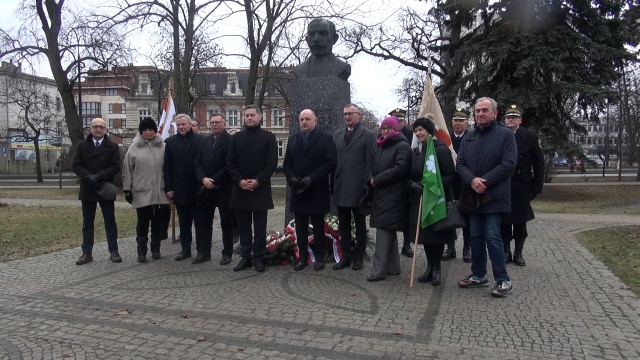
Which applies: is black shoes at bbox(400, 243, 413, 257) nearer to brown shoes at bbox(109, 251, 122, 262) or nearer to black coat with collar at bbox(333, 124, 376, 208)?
black coat with collar at bbox(333, 124, 376, 208)

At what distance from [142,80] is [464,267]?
57764 mm

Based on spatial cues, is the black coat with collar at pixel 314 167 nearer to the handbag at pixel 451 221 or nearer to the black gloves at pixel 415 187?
the black gloves at pixel 415 187

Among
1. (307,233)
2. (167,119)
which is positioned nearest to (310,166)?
(307,233)

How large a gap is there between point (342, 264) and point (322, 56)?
3.35m

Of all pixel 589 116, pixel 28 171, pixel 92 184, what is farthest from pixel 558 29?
pixel 28 171

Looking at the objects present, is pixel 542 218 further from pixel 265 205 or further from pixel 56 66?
pixel 56 66

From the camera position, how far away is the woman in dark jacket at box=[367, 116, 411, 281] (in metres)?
6.08

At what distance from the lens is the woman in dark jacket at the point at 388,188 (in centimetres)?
608

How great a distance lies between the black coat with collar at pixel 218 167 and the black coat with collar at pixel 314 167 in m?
0.91

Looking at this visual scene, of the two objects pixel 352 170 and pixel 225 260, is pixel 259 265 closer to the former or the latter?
pixel 225 260

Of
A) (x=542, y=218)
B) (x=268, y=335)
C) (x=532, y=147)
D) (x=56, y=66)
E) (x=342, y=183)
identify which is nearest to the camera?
(x=268, y=335)

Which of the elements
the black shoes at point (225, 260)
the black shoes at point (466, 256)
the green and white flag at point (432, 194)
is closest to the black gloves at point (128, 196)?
the black shoes at point (225, 260)

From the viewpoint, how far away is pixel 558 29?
19.4m

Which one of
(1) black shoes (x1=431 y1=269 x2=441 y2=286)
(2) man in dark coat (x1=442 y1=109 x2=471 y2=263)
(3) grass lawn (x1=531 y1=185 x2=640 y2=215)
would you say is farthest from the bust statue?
(3) grass lawn (x1=531 y1=185 x2=640 y2=215)
